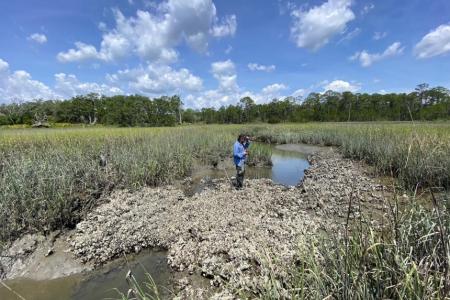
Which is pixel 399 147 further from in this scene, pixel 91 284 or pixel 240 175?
pixel 91 284

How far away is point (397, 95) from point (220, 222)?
5988 centimetres

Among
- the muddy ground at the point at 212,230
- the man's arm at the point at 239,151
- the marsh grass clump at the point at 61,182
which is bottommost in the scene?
the muddy ground at the point at 212,230

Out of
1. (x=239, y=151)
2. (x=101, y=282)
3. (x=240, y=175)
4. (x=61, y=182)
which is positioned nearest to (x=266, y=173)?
(x=240, y=175)

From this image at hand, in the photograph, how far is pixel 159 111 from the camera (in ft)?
200

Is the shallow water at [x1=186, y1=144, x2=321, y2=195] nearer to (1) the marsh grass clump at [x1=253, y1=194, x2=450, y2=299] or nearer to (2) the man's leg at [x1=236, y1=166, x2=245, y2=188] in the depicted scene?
(2) the man's leg at [x1=236, y1=166, x2=245, y2=188]

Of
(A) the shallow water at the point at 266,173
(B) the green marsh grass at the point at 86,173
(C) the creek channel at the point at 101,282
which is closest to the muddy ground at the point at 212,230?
(C) the creek channel at the point at 101,282

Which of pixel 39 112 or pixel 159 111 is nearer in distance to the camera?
pixel 159 111

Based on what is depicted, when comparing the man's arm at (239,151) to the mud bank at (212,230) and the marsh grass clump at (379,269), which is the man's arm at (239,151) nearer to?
the mud bank at (212,230)

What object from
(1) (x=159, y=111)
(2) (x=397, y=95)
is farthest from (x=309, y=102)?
(1) (x=159, y=111)

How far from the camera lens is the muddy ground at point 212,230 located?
366cm

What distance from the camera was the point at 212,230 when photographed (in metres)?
4.87

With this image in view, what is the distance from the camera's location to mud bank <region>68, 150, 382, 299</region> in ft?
12.0

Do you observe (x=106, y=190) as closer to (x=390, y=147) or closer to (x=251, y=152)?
(x=251, y=152)

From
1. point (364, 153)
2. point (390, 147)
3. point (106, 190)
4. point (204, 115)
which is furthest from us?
point (204, 115)
